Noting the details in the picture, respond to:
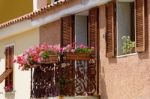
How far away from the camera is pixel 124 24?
1620 centimetres

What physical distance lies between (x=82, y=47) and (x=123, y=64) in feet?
5.39

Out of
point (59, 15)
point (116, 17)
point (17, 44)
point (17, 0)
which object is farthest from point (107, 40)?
point (17, 0)

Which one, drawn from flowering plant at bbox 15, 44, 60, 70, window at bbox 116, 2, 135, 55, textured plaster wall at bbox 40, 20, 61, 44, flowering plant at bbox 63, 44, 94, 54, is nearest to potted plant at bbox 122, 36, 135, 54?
window at bbox 116, 2, 135, 55

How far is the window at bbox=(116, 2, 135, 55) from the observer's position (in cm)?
1605

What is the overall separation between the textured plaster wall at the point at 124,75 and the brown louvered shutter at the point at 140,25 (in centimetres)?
16

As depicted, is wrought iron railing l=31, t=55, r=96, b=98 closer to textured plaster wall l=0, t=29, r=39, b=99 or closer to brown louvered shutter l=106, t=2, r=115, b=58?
brown louvered shutter l=106, t=2, r=115, b=58

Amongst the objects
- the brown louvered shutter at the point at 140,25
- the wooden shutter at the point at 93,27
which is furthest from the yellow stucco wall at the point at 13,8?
the brown louvered shutter at the point at 140,25

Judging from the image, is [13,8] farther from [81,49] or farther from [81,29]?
[81,49]

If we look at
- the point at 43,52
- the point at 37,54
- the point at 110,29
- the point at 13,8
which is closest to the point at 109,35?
the point at 110,29

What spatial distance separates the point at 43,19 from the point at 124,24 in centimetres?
449

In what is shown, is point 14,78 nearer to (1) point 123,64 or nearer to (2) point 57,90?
(2) point 57,90

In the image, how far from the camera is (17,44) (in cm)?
2292

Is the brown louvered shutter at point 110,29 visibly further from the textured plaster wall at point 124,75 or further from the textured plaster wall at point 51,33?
the textured plaster wall at point 51,33

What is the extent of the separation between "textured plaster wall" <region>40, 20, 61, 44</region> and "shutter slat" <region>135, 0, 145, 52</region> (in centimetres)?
472
